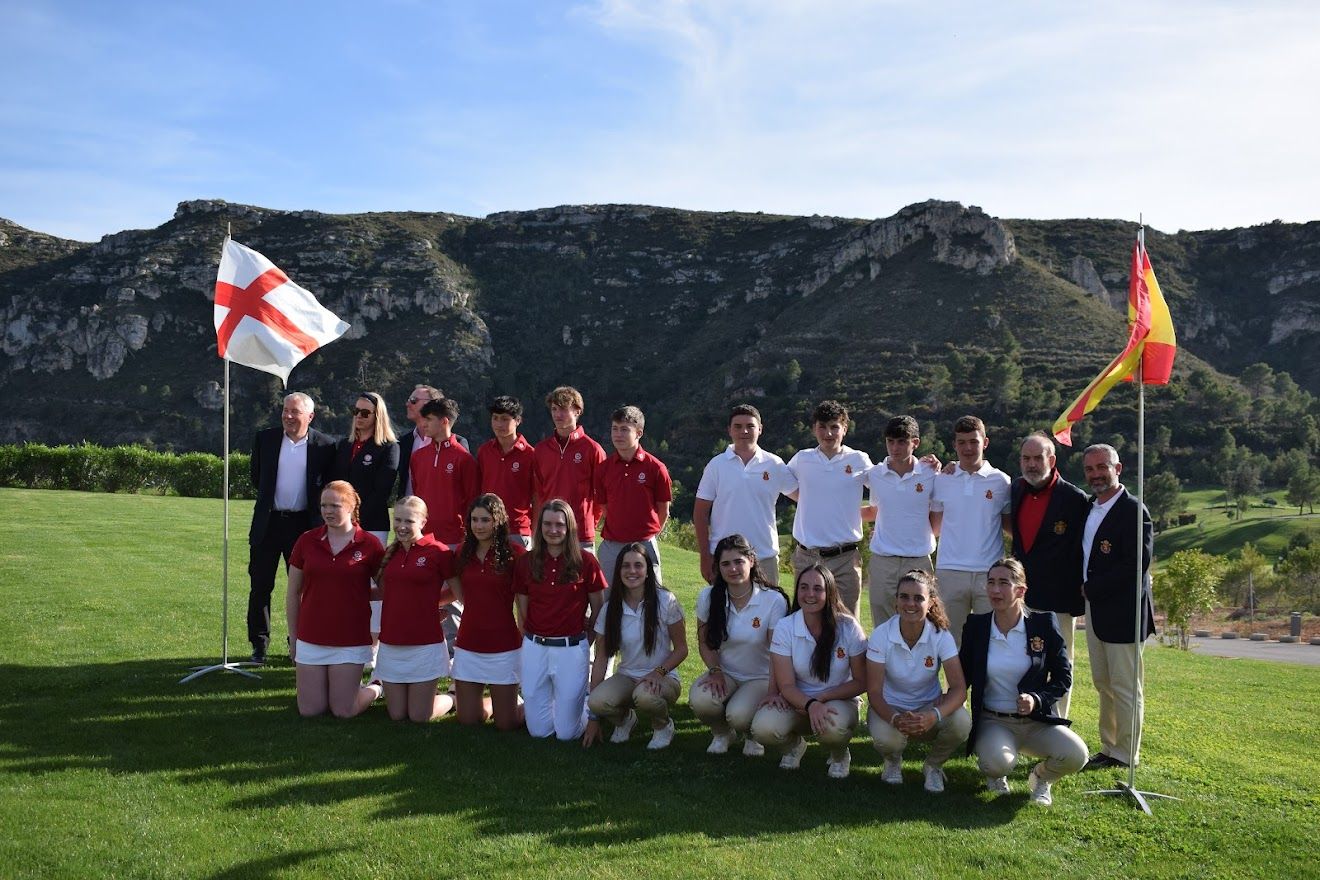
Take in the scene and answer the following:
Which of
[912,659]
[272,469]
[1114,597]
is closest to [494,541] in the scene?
[272,469]

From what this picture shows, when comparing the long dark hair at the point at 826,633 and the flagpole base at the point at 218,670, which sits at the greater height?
the long dark hair at the point at 826,633

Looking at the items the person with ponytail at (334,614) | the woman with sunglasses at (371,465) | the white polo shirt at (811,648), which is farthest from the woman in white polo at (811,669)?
the woman with sunglasses at (371,465)

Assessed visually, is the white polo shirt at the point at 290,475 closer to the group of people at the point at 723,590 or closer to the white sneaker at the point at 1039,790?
the group of people at the point at 723,590

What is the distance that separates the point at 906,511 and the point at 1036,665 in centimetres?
192

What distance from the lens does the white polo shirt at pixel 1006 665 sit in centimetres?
572

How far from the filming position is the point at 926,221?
10119 centimetres

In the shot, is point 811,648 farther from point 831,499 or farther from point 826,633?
point 831,499

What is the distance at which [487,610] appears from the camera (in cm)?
680

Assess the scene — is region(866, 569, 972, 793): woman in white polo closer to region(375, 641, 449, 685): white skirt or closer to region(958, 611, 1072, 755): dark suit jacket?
region(958, 611, 1072, 755): dark suit jacket

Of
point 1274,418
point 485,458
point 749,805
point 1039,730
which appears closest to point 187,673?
point 485,458

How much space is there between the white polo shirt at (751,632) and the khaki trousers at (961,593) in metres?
1.42

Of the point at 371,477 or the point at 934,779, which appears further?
the point at 371,477

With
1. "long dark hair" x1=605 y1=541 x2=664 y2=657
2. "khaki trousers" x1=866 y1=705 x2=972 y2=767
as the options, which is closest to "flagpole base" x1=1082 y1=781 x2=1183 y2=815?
"khaki trousers" x1=866 y1=705 x2=972 y2=767

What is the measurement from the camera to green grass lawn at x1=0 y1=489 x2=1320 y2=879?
457 cm
